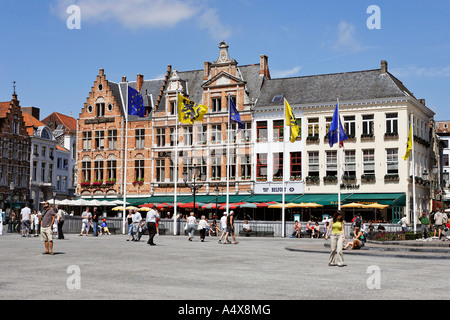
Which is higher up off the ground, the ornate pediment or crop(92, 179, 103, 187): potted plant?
the ornate pediment

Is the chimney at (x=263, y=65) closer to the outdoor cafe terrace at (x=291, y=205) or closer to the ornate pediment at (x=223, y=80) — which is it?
the ornate pediment at (x=223, y=80)

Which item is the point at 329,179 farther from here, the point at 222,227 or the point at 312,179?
the point at 222,227

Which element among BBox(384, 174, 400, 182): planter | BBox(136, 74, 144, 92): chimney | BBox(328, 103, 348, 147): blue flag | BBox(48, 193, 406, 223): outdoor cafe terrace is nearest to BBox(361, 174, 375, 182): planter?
BBox(384, 174, 400, 182): planter

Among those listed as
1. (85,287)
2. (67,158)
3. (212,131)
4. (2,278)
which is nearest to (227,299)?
(85,287)

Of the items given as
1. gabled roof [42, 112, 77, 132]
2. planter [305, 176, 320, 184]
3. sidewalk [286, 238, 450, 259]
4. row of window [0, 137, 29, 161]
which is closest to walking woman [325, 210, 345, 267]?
sidewalk [286, 238, 450, 259]

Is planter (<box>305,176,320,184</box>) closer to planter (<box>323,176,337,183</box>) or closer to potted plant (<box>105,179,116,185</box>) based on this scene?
planter (<box>323,176,337,183</box>)

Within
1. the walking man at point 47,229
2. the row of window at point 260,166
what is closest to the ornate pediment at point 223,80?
the row of window at point 260,166

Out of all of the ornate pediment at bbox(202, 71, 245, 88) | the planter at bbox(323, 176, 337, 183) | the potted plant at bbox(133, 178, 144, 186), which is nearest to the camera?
the planter at bbox(323, 176, 337, 183)

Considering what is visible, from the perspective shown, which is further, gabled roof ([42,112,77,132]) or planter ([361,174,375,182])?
gabled roof ([42,112,77,132])

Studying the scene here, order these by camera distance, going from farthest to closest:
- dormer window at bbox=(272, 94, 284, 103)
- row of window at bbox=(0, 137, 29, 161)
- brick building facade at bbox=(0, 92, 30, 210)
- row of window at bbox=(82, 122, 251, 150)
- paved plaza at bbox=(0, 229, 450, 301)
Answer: row of window at bbox=(0, 137, 29, 161), brick building facade at bbox=(0, 92, 30, 210), row of window at bbox=(82, 122, 251, 150), dormer window at bbox=(272, 94, 284, 103), paved plaza at bbox=(0, 229, 450, 301)

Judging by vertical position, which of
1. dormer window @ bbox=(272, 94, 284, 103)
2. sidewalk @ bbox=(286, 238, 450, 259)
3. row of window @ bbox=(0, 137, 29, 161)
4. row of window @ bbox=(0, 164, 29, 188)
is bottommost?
sidewalk @ bbox=(286, 238, 450, 259)

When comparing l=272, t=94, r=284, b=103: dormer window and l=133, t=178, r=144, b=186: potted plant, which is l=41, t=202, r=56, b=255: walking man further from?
l=133, t=178, r=144, b=186: potted plant

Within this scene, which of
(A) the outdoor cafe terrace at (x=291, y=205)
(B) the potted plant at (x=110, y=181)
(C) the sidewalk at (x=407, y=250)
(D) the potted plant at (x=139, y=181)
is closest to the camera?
(C) the sidewalk at (x=407, y=250)

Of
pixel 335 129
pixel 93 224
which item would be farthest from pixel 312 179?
pixel 93 224
